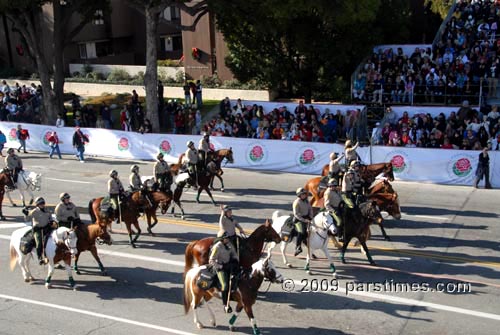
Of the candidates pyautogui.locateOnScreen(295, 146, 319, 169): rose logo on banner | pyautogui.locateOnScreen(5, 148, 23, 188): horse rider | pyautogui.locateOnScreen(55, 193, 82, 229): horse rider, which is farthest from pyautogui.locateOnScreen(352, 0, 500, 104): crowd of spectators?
pyautogui.locateOnScreen(55, 193, 82, 229): horse rider

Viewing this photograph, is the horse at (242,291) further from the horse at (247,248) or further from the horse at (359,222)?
the horse at (359,222)

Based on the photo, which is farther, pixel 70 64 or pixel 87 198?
pixel 70 64

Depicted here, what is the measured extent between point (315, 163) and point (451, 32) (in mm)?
13573

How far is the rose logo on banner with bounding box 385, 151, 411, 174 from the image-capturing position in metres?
26.0

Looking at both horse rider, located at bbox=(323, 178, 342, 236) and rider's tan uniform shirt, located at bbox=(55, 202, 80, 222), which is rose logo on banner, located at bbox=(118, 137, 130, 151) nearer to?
rider's tan uniform shirt, located at bbox=(55, 202, 80, 222)

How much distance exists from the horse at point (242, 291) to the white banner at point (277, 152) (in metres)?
14.0

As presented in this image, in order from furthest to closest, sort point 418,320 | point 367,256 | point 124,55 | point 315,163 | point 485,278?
1. point 124,55
2. point 315,163
3. point 367,256
4. point 485,278
5. point 418,320

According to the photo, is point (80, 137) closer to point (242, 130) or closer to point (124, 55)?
point (242, 130)

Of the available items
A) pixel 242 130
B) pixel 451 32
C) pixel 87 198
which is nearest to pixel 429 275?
pixel 87 198

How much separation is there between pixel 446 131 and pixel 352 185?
33.6 ft

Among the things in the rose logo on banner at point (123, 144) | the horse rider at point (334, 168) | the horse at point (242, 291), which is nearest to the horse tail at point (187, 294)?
the horse at point (242, 291)

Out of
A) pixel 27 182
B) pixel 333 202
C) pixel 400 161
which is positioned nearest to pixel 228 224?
pixel 333 202

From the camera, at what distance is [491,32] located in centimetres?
3444

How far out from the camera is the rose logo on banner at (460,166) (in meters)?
25.0
